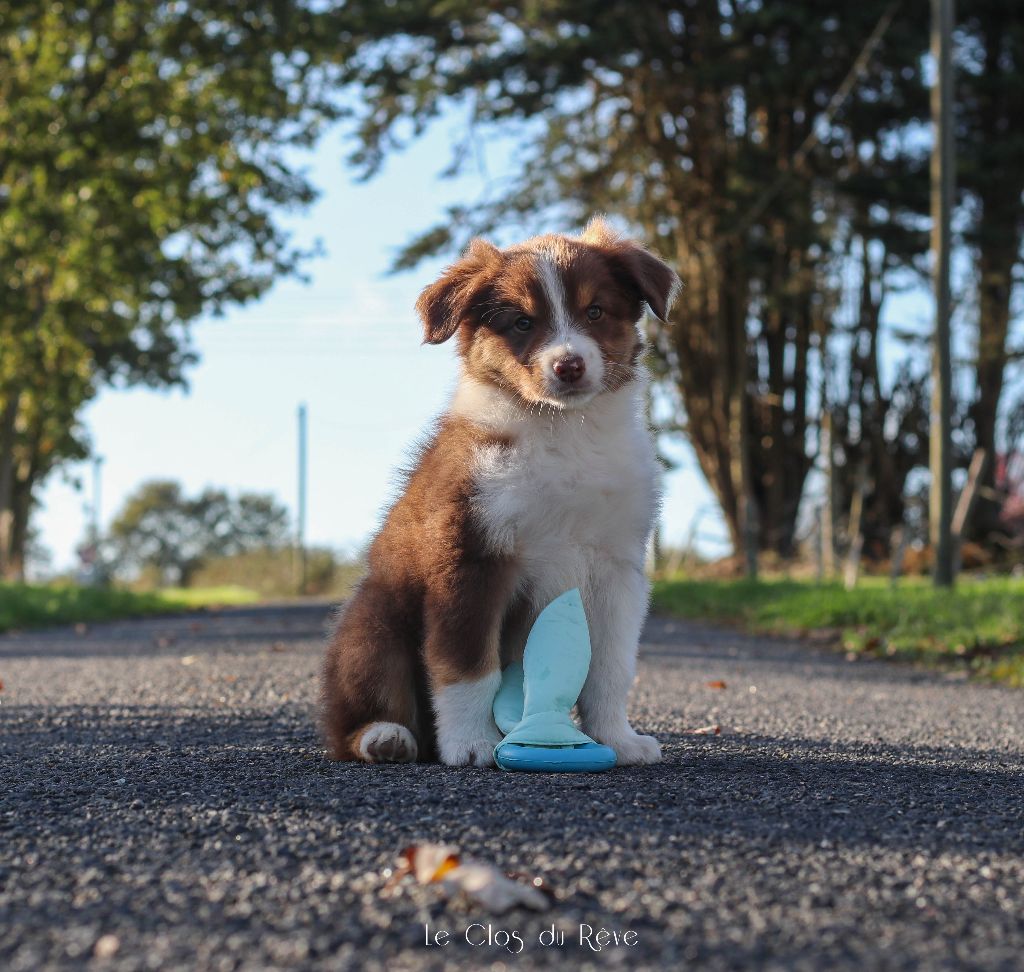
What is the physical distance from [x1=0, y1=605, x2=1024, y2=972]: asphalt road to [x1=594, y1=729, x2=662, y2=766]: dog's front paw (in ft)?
0.51

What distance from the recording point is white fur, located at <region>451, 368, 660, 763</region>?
412cm

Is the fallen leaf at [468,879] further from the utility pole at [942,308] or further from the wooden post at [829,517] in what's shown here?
the wooden post at [829,517]

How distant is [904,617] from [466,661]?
839 centimetres

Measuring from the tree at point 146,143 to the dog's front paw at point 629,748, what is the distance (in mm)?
16876

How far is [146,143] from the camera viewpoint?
67.0 feet

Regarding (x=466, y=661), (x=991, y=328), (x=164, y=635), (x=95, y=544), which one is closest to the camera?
(x=466, y=661)

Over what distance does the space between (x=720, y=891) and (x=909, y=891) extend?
0.46 m

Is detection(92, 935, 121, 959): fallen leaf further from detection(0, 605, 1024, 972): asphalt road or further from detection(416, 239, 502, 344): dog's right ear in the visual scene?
detection(416, 239, 502, 344): dog's right ear

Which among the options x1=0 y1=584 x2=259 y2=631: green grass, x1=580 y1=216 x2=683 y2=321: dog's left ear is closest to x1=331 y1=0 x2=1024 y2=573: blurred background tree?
x1=0 y1=584 x2=259 y2=631: green grass

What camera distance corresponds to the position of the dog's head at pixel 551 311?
Answer: 13.8ft

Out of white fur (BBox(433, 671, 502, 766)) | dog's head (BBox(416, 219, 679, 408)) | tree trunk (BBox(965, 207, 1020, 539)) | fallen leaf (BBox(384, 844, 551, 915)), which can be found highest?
tree trunk (BBox(965, 207, 1020, 539))

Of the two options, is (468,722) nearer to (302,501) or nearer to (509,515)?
(509,515)

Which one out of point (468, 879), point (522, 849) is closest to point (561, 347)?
point (522, 849)

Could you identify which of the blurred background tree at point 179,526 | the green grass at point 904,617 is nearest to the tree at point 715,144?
the green grass at point 904,617
